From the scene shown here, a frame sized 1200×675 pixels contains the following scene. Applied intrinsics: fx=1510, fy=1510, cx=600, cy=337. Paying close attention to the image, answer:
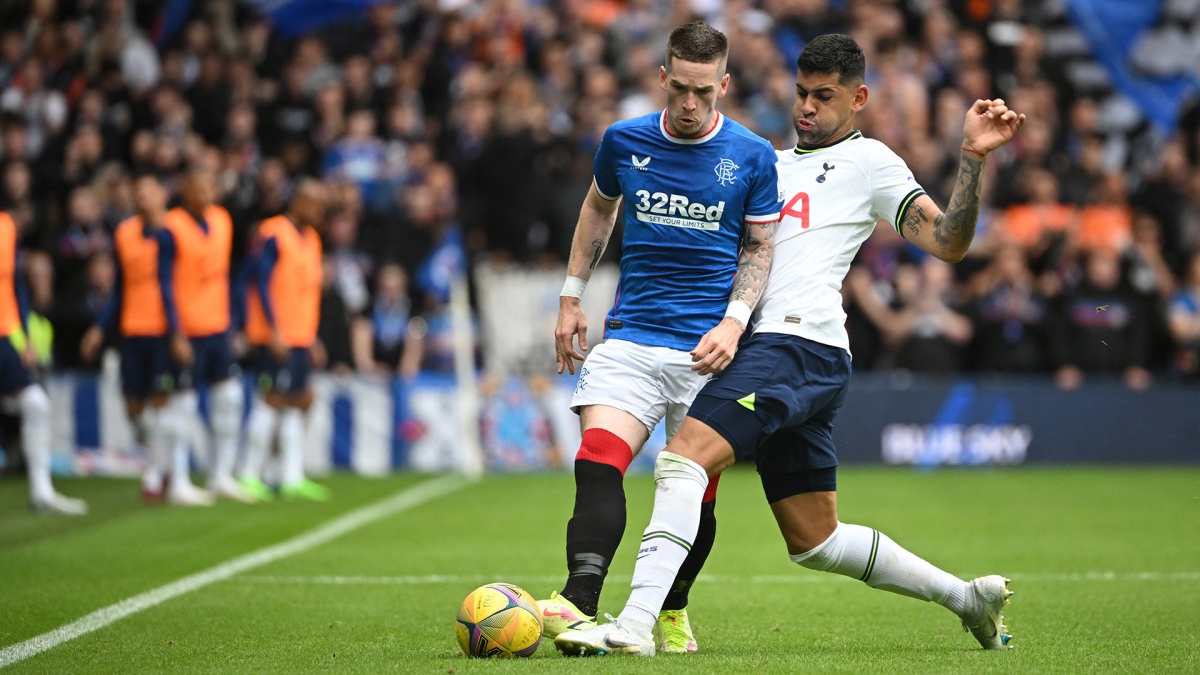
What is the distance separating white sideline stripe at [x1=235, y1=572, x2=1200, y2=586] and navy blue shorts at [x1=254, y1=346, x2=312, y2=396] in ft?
18.2

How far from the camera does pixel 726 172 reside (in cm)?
562

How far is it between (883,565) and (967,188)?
1.48 metres

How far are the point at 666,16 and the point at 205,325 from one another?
28.7ft

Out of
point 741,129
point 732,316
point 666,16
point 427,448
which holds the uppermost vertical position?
point 666,16

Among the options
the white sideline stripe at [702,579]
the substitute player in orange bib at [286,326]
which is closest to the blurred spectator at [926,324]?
the substitute player in orange bib at [286,326]

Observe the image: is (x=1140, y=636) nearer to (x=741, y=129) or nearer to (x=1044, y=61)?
(x=741, y=129)

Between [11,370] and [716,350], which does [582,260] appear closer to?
[716,350]

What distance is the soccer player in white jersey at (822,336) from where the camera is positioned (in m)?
5.42

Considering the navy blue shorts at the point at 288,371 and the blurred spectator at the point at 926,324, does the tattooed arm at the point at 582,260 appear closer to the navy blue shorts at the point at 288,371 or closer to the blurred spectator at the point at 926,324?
the navy blue shorts at the point at 288,371

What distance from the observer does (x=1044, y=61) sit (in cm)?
2025

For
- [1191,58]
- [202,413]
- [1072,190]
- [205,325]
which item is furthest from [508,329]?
[1191,58]

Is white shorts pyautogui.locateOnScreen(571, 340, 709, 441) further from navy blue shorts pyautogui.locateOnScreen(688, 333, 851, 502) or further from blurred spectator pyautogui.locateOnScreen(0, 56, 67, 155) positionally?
blurred spectator pyautogui.locateOnScreen(0, 56, 67, 155)

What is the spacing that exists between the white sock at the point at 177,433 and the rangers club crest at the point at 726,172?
28.4 ft

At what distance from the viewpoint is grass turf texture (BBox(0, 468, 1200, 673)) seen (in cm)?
559
